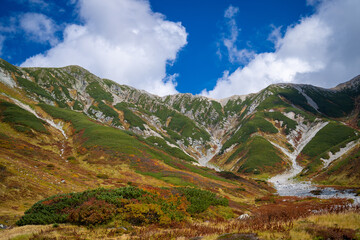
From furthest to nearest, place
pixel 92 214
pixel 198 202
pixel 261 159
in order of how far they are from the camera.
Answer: pixel 261 159, pixel 198 202, pixel 92 214

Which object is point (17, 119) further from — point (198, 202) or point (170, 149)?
point (170, 149)

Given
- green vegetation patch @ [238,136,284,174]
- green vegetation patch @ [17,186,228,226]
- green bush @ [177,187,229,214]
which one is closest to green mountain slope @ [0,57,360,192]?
green vegetation patch @ [238,136,284,174]

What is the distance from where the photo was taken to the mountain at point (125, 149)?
3643cm

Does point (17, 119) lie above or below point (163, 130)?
below

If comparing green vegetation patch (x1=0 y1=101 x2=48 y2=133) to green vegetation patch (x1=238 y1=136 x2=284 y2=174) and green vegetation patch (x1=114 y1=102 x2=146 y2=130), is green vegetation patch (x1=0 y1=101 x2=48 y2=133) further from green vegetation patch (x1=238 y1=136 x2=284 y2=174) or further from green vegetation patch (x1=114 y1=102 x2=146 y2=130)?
green vegetation patch (x1=238 y1=136 x2=284 y2=174)

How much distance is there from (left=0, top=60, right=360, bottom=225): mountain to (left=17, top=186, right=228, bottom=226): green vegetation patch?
5.15m

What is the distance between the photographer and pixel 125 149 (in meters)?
68.9

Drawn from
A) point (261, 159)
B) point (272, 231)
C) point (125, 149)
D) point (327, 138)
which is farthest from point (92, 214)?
point (327, 138)

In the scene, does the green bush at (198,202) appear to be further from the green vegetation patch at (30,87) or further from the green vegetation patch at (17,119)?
the green vegetation patch at (30,87)

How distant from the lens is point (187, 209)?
21.2m

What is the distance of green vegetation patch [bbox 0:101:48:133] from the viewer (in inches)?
2554

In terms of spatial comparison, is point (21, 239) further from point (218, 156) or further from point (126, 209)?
point (218, 156)

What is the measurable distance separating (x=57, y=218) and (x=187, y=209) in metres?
12.5

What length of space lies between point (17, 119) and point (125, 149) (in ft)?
132
